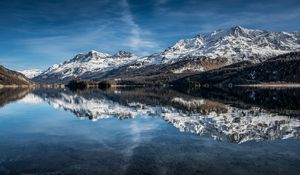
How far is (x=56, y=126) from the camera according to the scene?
6281cm

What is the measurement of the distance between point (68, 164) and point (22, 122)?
38166mm

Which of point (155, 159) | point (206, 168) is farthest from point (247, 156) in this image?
point (155, 159)

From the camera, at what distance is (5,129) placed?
58.3 meters

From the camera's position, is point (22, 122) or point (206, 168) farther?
point (22, 122)

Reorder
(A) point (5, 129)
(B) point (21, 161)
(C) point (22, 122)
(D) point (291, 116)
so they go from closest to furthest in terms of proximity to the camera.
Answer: (B) point (21, 161), (A) point (5, 129), (C) point (22, 122), (D) point (291, 116)

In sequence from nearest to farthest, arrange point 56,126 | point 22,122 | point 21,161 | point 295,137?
1. point 21,161
2. point 295,137
3. point 56,126
4. point 22,122

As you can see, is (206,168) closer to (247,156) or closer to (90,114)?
(247,156)

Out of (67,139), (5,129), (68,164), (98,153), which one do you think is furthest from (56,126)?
(68,164)

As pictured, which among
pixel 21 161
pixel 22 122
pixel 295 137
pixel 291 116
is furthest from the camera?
pixel 291 116

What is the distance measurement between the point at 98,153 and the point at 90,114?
42.0 m

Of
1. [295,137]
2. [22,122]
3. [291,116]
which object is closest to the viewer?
[295,137]

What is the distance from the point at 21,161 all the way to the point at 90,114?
45238 millimetres

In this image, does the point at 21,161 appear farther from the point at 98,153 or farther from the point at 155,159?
the point at 155,159

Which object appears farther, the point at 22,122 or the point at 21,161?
the point at 22,122
